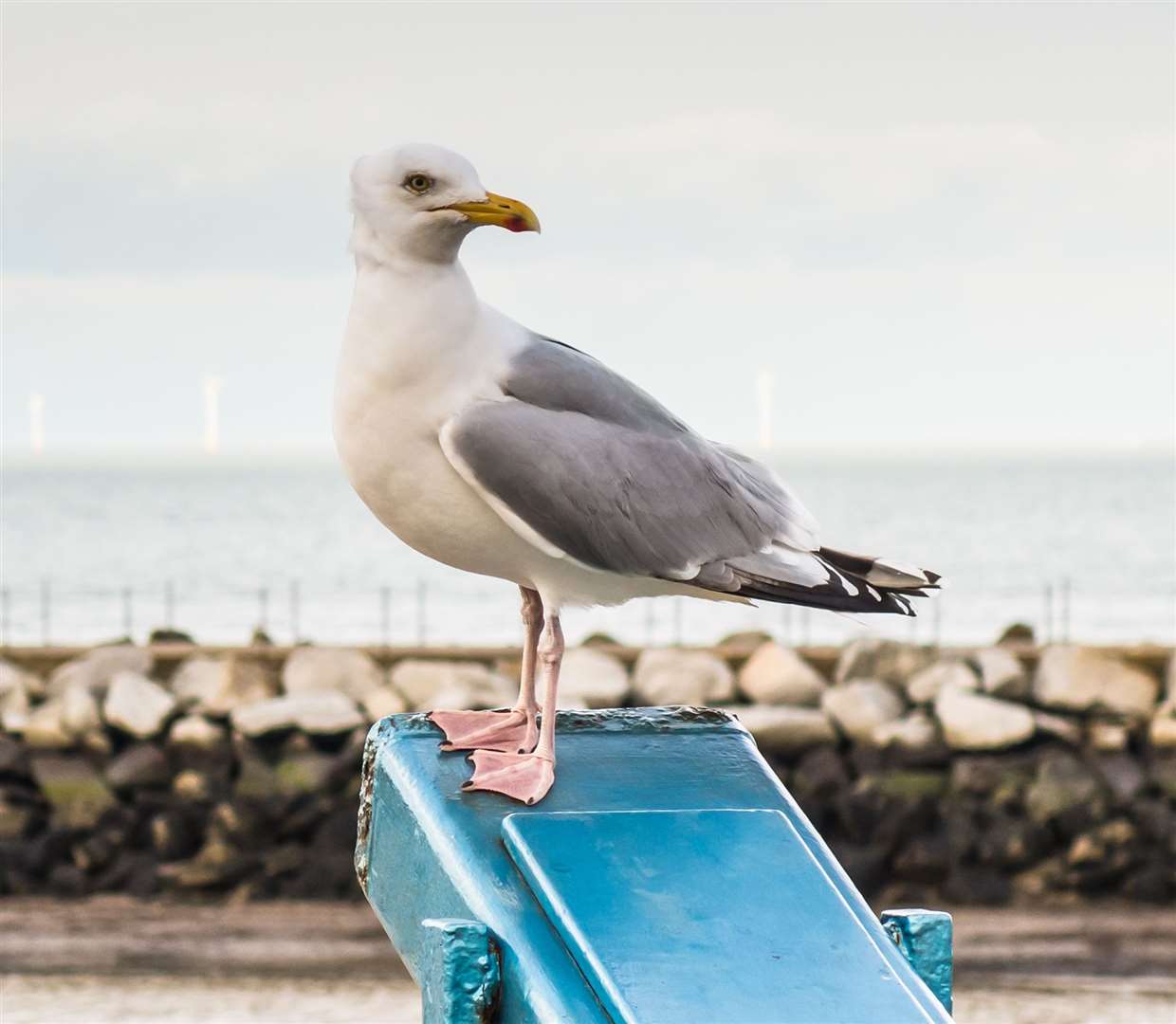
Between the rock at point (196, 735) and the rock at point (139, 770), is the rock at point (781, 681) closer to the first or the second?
the rock at point (196, 735)

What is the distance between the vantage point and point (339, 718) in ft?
50.1

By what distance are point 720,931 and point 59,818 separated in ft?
44.4

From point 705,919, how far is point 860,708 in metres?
13.3

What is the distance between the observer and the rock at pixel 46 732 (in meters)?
15.7

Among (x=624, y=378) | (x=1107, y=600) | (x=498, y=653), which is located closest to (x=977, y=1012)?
(x=498, y=653)

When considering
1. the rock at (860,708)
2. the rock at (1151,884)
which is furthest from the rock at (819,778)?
the rock at (1151,884)

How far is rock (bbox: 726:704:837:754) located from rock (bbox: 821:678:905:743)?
124mm

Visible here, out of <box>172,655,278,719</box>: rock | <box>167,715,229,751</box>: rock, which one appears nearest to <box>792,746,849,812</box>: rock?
<box>172,655,278,719</box>: rock

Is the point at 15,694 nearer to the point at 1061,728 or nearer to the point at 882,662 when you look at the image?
the point at 882,662

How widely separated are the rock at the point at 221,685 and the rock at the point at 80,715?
0.70 metres

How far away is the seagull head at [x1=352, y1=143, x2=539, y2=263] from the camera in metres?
3.37

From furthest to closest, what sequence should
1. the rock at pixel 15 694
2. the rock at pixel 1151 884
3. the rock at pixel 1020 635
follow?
the rock at pixel 1020 635 < the rock at pixel 15 694 < the rock at pixel 1151 884

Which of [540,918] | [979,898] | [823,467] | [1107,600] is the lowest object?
[823,467]

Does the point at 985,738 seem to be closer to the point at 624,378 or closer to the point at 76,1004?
the point at 76,1004
